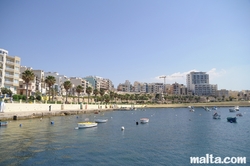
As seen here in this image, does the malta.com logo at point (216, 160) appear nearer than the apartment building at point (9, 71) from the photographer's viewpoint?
Yes

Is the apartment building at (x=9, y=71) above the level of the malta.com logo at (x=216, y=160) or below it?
above

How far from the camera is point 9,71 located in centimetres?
9069

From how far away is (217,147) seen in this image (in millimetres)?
28734

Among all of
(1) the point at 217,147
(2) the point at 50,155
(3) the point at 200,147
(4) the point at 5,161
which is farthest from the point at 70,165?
(1) the point at 217,147

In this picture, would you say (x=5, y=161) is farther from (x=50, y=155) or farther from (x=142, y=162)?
(x=142, y=162)

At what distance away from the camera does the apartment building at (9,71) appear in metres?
86.6

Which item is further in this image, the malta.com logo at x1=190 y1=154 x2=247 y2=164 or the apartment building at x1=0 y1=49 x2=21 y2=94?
the apartment building at x1=0 y1=49 x2=21 y2=94

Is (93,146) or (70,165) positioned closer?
(70,165)

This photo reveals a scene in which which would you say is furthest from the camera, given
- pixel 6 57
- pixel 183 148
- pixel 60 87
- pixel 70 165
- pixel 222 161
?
pixel 60 87

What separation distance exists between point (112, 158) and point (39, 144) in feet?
40.7

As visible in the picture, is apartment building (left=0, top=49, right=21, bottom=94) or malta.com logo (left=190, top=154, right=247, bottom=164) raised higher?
apartment building (left=0, top=49, right=21, bottom=94)

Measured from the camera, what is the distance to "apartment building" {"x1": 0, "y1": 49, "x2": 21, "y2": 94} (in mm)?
86625

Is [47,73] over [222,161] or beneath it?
over

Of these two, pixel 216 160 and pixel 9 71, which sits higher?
pixel 9 71
